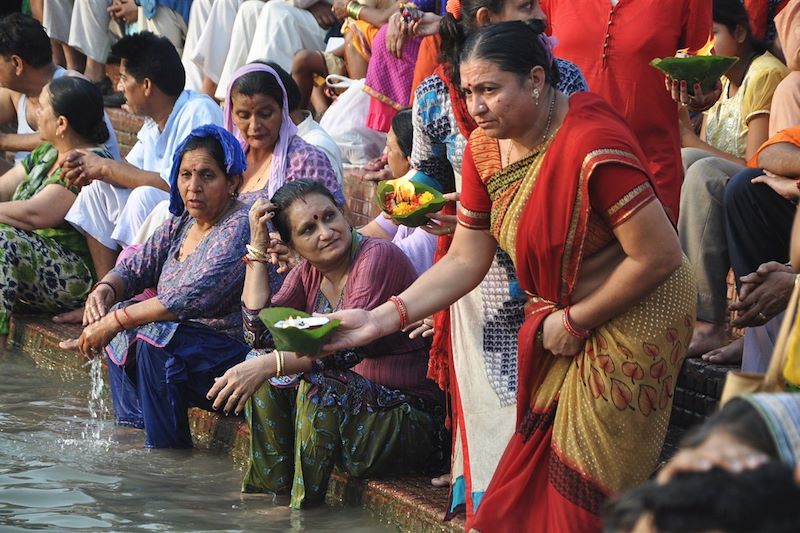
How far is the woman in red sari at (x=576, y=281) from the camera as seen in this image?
3.12 meters

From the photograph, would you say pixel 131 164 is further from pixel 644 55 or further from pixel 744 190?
pixel 744 190

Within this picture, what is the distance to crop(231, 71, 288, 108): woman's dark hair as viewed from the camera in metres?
5.96

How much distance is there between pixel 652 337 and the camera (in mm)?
3229

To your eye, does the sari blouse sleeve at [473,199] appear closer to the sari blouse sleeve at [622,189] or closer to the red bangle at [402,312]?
the red bangle at [402,312]

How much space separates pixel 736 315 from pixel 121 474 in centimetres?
254

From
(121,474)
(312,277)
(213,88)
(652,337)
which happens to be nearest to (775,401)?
(652,337)

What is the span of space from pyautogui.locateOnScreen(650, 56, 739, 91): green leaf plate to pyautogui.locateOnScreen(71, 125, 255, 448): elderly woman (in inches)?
83.9

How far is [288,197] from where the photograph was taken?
483cm

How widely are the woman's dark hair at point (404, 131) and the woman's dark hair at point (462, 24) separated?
1537 millimetres

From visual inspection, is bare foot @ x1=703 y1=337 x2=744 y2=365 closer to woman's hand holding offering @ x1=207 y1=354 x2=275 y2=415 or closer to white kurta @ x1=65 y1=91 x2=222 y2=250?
woman's hand holding offering @ x1=207 y1=354 x2=275 y2=415

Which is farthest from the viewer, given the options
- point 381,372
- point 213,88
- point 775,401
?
point 213,88

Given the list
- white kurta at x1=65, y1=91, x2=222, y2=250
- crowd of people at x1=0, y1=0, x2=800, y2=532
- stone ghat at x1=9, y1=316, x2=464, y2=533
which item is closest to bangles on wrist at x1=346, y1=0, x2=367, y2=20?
crowd of people at x1=0, y1=0, x2=800, y2=532

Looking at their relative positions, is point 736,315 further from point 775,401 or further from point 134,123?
point 134,123

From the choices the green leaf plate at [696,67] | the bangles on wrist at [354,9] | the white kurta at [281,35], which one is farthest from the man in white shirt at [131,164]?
the green leaf plate at [696,67]
